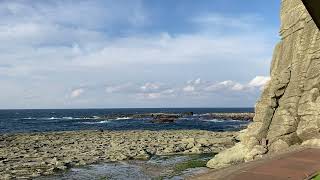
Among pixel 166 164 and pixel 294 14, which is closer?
pixel 294 14

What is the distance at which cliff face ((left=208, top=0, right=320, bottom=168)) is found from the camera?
2069 cm

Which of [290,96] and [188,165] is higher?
[290,96]

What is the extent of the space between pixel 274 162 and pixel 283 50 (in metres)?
Answer: 13.2

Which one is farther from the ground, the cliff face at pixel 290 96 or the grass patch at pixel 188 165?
the cliff face at pixel 290 96

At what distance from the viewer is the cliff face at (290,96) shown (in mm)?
20688

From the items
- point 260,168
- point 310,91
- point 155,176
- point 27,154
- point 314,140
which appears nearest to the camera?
point 260,168

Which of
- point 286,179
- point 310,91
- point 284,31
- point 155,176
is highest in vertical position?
point 284,31

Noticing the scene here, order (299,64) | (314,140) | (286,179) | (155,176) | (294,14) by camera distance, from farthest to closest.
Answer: (155,176)
(294,14)
(299,64)
(314,140)
(286,179)

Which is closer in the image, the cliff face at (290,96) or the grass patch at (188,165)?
the cliff face at (290,96)

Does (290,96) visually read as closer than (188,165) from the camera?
Yes

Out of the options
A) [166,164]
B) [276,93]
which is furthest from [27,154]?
[276,93]

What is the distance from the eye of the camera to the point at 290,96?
2266 cm

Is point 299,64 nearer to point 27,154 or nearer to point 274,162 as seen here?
point 274,162

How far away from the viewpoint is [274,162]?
13.4 meters
